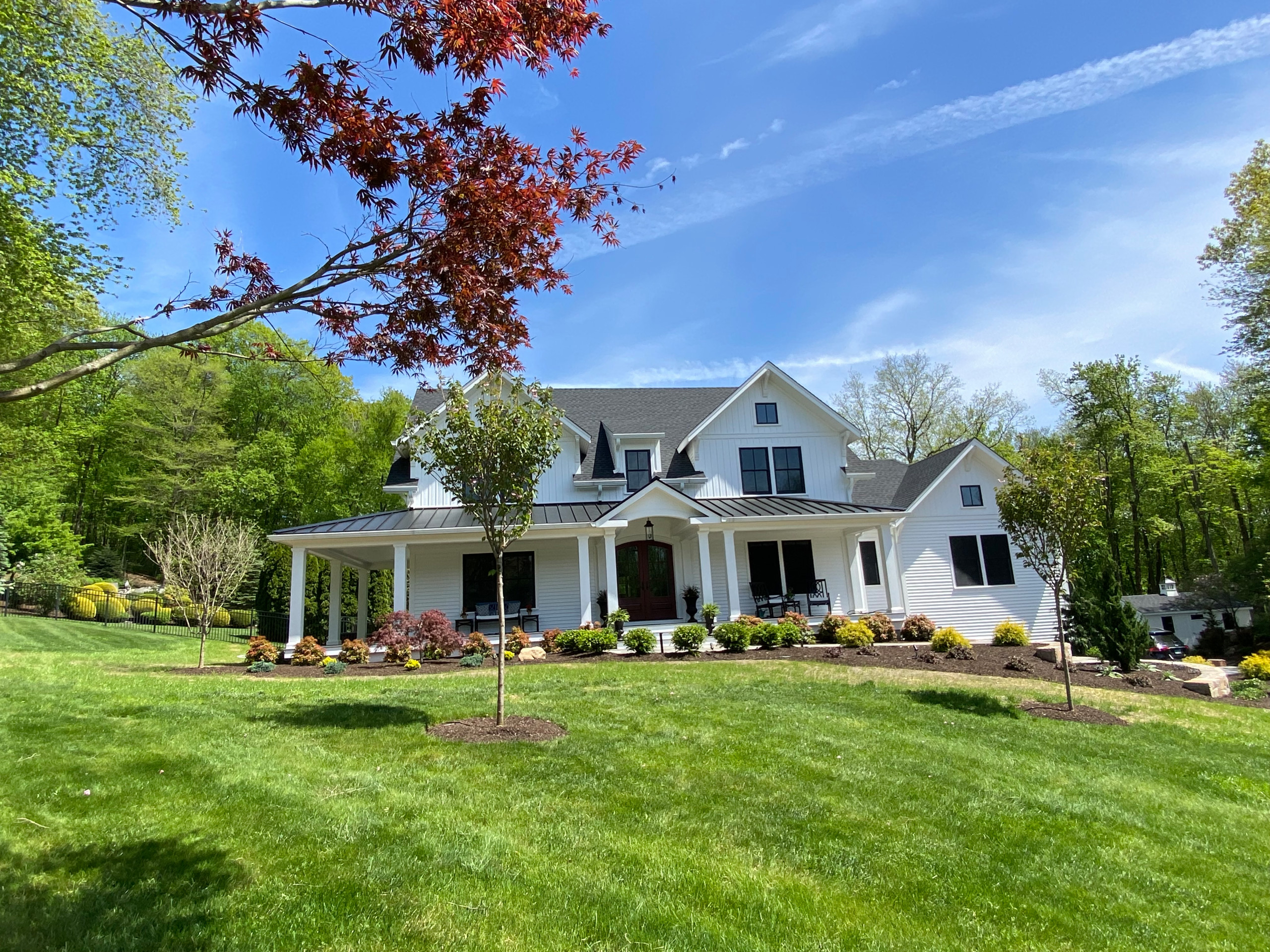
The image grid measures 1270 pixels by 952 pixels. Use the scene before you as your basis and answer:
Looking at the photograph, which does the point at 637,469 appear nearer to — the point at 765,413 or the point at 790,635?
the point at 765,413

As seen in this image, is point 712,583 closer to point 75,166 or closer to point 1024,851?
point 1024,851

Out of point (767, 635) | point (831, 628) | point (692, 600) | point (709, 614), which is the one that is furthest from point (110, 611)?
point (831, 628)

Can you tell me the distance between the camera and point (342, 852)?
4309 millimetres

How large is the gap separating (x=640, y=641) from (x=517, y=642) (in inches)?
115

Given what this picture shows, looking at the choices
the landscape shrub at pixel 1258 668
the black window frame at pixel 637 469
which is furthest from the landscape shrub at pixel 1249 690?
the black window frame at pixel 637 469

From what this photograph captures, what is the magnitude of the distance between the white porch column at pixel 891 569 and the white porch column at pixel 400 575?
13023mm

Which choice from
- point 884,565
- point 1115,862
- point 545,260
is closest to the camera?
point 1115,862

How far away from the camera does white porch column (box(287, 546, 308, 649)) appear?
1666 centimetres

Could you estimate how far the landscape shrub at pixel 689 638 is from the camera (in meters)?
15.5

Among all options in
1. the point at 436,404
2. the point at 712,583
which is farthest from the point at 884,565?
the point at 436,404

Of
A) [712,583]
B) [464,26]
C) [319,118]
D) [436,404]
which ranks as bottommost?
[712,583]

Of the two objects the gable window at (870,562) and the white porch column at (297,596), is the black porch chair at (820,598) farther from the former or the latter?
the white porch column at (297,596)

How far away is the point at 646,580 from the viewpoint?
2070 centimetres

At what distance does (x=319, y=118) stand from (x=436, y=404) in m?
19.1
